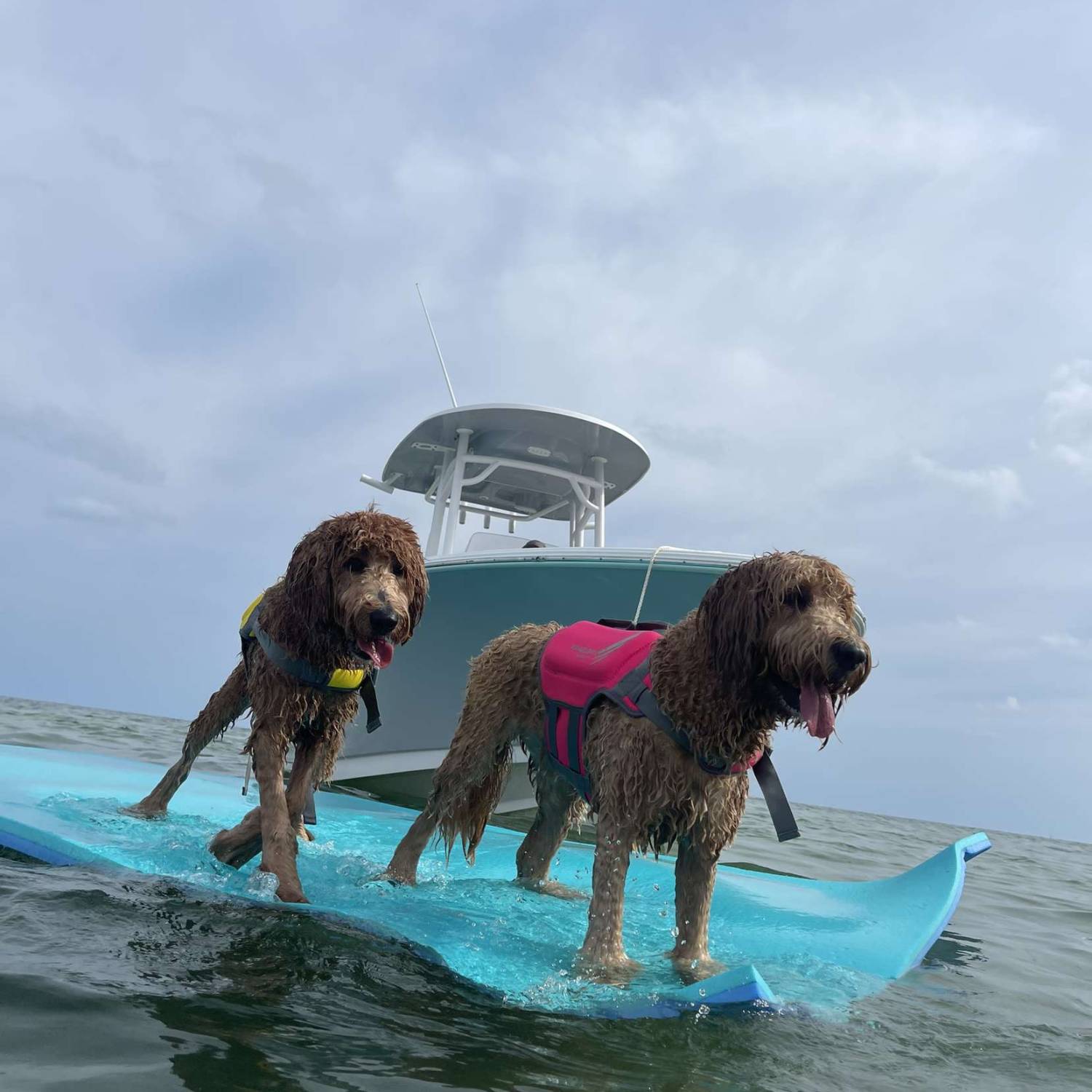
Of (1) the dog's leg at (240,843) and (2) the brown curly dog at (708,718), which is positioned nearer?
(2) the brown curly dog at (708,718)

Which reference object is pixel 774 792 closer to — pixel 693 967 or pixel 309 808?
pixel 693 967

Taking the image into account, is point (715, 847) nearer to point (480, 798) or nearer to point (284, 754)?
point (480, 798)

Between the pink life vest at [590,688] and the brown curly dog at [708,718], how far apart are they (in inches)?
2.1

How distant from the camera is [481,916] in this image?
4801mm

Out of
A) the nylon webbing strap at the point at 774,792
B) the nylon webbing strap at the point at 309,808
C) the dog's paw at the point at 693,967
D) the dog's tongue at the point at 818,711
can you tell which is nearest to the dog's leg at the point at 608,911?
the dog's paw at the point at 693,967

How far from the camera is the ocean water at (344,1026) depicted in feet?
8.80

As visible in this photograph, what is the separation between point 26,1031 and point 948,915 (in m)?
5.76

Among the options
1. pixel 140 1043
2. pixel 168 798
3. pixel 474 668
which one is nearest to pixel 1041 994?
pixel 474 668

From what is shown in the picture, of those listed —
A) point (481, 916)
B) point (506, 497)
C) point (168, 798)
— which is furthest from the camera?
point (506, 497)

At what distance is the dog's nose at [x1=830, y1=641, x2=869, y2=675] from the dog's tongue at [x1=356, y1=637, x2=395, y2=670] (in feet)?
6.54

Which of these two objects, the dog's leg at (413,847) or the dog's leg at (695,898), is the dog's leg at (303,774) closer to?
the dog's leg at (413,847)

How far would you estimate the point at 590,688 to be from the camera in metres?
4.64

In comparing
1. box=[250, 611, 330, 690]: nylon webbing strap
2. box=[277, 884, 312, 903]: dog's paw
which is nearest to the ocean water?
box=[277, 884, 312, 903]: dog's paw

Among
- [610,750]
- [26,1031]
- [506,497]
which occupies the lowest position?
[26,1031]
